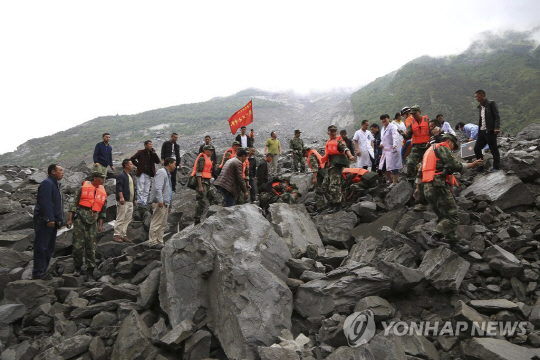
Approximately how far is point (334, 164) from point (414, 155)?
6.68 ft

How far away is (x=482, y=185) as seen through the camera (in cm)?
788

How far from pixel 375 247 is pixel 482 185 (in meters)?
3.76

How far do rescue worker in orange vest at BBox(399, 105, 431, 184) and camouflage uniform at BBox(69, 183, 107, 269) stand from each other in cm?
796

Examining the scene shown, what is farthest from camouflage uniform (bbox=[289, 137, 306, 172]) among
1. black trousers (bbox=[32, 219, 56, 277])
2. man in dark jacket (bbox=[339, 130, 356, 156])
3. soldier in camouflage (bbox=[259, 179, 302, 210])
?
black trousers (bbox=[32, 219, 56, 277])

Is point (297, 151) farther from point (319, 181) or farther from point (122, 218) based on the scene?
point (122, 218)

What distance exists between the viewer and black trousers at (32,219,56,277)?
6.69 m

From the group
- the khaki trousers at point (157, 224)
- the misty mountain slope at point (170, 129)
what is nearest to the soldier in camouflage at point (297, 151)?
the khaki trousers at point (157, 224)

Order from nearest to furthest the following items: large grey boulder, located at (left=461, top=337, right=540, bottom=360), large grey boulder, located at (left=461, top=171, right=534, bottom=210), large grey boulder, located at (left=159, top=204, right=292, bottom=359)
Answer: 1. large grey boulder, located at (left=461, top=337, right=540, bottom=360)
2. large grey boulder, located at (left=159, top=204, right=292, bottom=359)
3. large grey boulder, located at (left=461, top=171, right=534, bottom=210)

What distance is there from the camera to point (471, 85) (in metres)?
43.9

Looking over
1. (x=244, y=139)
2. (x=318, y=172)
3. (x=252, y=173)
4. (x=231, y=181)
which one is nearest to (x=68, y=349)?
(x=231, y=181)

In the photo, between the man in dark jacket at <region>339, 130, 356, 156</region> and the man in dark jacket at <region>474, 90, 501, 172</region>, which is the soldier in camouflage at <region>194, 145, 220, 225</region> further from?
the man in dark jacket at <region>474, 90, 501, 172</region>

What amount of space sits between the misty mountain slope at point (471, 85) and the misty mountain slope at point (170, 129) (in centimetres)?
792

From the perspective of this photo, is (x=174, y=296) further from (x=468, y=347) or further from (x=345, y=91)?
(x=345, y=91)

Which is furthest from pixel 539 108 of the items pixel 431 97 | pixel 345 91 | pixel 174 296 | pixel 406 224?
pixel 345 91
